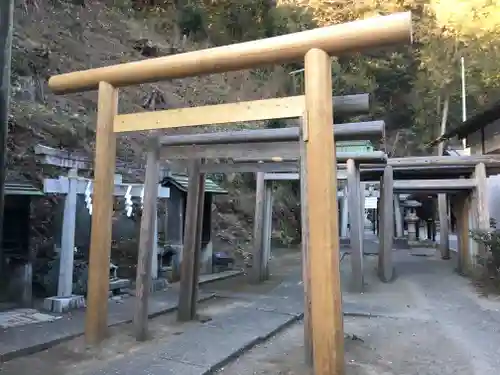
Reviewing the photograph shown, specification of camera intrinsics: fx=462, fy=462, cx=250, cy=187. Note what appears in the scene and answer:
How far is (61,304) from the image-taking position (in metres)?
6.57

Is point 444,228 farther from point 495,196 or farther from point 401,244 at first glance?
point 401,244

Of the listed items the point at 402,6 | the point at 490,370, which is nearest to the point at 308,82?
the point at 490,370

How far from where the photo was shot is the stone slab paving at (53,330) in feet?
16.1

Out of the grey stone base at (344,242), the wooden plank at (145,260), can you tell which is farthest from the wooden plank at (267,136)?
the grey stone base at (344,242)

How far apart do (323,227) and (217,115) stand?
62.3 inches

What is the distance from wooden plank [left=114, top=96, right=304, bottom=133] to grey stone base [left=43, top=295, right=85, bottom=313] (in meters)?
2.85

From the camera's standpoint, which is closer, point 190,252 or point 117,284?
point 190,252

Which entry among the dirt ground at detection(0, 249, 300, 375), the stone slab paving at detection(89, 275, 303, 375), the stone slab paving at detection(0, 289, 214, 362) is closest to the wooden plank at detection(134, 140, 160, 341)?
the dirt ground at detection(0, 249, 300, 375)

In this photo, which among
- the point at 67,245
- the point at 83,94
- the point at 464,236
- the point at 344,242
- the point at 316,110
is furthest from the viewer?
the point at 344,242

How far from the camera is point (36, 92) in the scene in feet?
39.4

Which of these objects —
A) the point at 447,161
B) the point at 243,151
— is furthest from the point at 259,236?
the point at 243,151

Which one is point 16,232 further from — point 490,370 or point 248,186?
point 248,186

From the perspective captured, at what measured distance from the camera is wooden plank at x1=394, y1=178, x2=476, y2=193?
11.5 metres

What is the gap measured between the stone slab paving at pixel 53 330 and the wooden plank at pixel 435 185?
7.64 m
